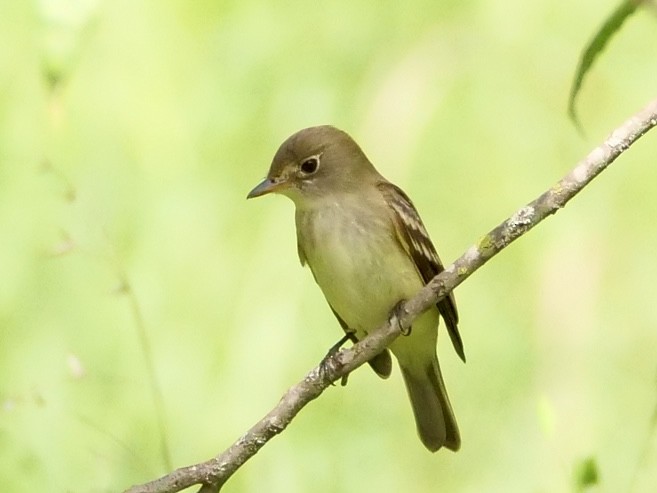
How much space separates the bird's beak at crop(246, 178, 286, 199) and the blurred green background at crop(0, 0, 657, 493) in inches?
42.4

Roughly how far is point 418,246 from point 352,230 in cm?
17

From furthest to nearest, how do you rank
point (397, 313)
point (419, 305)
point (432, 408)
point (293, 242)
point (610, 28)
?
point (293, 242) → point (432, 408) → point (397, 313) → point (419, 305) → point (610, 28)

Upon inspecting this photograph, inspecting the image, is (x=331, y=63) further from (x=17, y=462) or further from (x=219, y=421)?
(x=17, y=462)

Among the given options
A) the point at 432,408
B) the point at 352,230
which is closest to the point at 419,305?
the point at 352,230

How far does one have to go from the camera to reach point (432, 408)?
2.99 meters

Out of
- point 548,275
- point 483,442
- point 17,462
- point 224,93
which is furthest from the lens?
point 224,93

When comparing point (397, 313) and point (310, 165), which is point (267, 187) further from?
point (397, 313)

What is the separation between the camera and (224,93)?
15.4 ft

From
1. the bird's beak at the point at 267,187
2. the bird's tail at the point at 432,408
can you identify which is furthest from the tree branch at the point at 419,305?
the bird's tail at the point at 432,408

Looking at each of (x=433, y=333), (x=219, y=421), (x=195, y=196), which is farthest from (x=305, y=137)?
(x=195, y=196)

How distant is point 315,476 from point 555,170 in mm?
1553

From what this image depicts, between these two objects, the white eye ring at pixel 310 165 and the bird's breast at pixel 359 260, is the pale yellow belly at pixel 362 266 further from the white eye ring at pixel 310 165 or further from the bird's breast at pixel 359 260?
the white eye ring at pixel 310 165

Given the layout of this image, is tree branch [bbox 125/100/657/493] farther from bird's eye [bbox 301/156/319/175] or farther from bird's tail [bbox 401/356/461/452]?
bird's tail [bbox 401/356/461/452]

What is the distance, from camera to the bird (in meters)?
2.63
